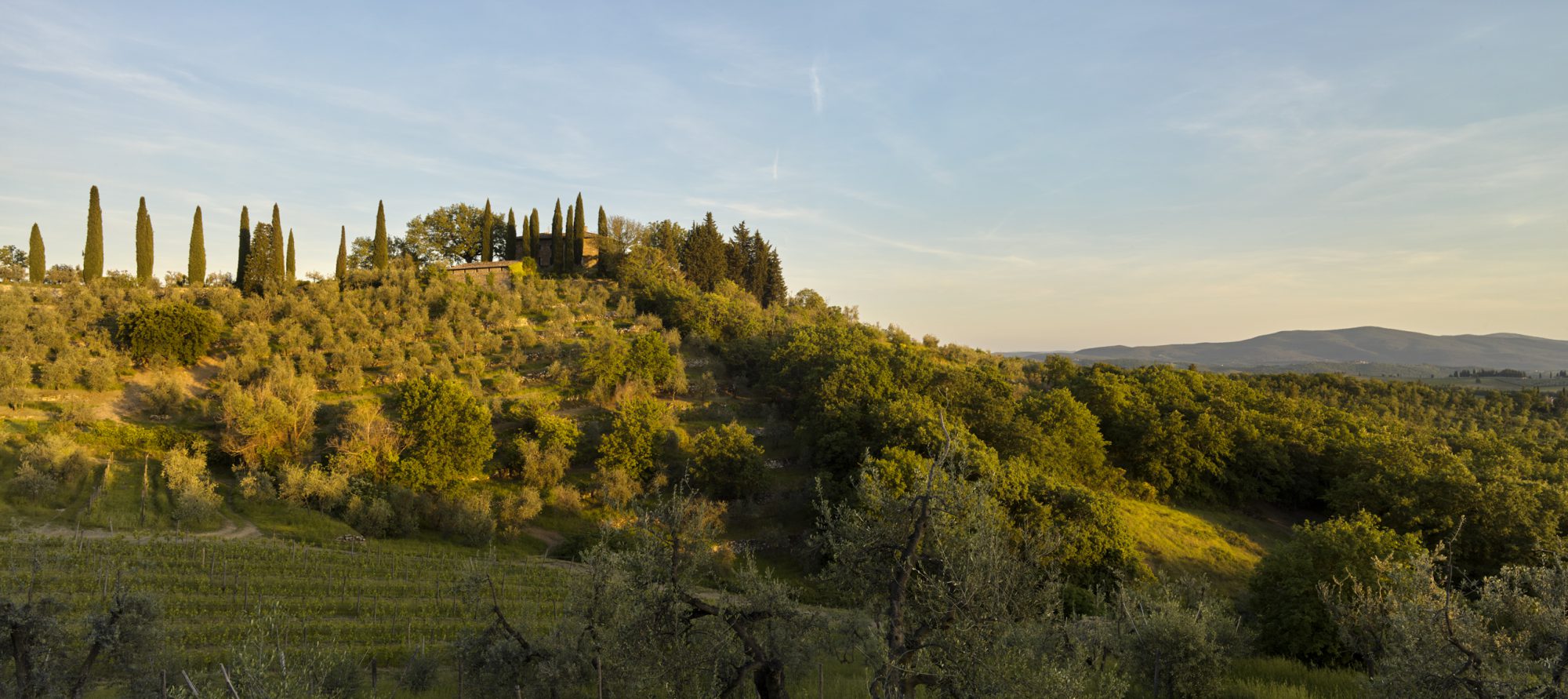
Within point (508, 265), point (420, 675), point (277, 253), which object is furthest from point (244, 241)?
point (420, 675)

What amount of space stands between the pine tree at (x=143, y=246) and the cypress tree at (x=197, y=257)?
3.26 m

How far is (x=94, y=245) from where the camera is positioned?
6375 cm

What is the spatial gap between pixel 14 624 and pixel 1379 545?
43461 millimetres

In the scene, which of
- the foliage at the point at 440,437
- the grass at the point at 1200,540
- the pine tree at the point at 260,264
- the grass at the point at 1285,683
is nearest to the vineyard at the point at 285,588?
the foliage at the point at 440,437

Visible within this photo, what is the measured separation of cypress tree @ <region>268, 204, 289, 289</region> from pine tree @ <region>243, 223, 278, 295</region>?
0.12m

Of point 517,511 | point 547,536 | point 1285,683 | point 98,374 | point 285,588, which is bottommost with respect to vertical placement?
point 547,536

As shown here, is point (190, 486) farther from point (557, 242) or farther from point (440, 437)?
point (557, 242)

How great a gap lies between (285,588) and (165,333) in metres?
40.1

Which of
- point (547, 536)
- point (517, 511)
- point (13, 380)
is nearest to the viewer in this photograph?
point (517, 511)

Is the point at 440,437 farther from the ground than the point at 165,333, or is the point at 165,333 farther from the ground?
the point at 165,333

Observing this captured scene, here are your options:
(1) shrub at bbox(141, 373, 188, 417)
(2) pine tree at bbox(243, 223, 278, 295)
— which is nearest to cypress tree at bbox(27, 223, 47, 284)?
(2) pine tree at bbox(243, 223, 278, 295)

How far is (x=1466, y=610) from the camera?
11188 millimetres

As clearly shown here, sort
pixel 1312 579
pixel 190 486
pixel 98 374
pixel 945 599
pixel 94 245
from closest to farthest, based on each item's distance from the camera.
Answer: pixel 945 599 < pixel 1312 579 < pixel 190 486 < pixel 98 374 < pixel 94 245

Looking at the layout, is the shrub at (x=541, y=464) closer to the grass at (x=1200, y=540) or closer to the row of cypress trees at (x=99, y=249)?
the grass at (x=1200, y=540)
